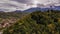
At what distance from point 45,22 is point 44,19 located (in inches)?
47.2

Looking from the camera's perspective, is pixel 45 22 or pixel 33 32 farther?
pixel 45 22

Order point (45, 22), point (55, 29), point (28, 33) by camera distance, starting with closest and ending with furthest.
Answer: point (28, 33), point (55, 29), point (45, 22)

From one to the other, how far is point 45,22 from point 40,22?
0.57m

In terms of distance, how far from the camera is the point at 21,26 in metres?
22.0

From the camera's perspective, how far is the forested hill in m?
21.0

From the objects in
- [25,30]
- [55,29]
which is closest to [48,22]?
[55,29]

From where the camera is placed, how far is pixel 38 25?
2219 centimetres

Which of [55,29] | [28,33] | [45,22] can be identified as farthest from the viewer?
[45,22]

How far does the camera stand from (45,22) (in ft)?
75.5

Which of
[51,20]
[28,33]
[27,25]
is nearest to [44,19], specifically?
[51,20]

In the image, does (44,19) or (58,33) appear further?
(44,19)

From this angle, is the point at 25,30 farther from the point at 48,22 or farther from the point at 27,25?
the point at 48,22

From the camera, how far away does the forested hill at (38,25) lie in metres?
21.0

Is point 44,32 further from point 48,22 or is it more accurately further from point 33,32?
point 48,22
